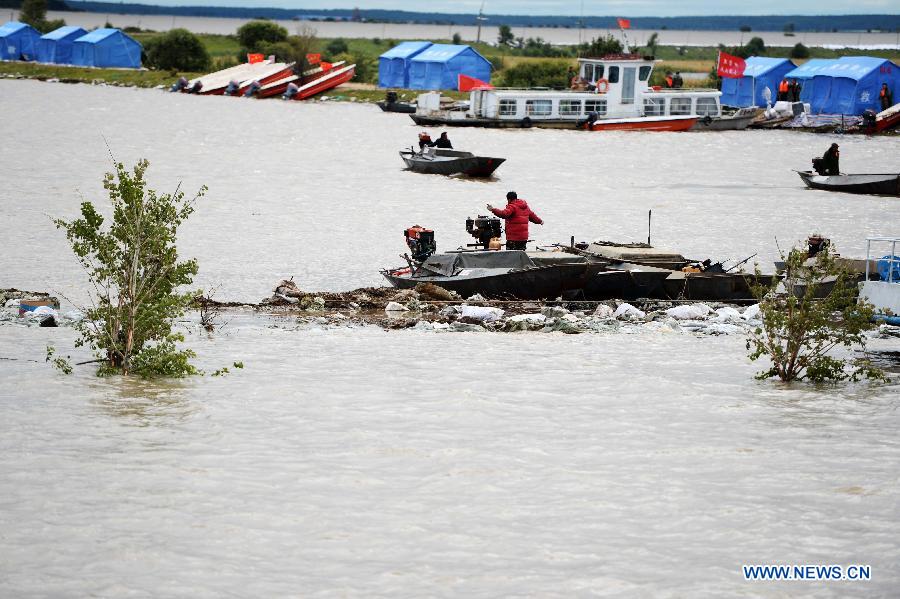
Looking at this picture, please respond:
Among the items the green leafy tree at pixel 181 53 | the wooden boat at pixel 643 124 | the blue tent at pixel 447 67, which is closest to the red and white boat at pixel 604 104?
the wooden boat at pixel 643 124

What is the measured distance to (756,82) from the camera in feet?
199

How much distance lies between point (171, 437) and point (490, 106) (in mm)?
42622

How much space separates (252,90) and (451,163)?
136 ft

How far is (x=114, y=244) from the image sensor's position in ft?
42.4

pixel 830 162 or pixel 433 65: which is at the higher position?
pixel 433 65

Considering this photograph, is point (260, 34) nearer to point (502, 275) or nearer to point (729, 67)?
point (729, 67)

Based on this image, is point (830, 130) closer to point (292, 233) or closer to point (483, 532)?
point (292, 233)

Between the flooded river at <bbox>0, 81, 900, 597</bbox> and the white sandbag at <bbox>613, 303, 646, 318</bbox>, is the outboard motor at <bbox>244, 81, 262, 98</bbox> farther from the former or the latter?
the white sandbag at <bbox>613, 303, 646, 318</bbox>

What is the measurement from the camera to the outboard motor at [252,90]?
239ft

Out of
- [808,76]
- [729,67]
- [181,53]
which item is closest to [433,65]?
[729,67]

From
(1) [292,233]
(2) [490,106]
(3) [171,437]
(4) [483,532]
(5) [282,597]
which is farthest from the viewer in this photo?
(2) [490,106]

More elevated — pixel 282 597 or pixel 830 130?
pixel 830 130

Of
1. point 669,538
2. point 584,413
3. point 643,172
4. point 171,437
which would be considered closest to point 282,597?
point 669,538

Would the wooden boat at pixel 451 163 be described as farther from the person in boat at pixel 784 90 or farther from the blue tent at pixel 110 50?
the blue tent at pixel 110 50
